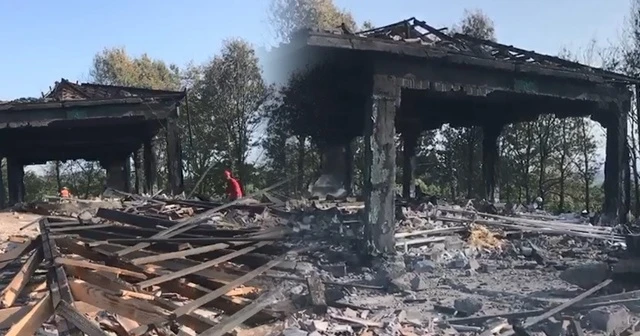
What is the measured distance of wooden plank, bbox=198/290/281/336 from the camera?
4.83 meters

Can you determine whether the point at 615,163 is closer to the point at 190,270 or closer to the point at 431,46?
the point at 431,46

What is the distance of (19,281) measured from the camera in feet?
20.4

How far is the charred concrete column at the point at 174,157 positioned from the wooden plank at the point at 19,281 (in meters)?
9.89

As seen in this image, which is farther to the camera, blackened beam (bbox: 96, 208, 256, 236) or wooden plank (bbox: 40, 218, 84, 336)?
blackened beam (bbox: 96, 208, 256, 236)

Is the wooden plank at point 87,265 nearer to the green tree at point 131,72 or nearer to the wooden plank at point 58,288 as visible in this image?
the wooden plank at point 58,288

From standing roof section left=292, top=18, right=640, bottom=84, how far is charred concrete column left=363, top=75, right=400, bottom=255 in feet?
1.97

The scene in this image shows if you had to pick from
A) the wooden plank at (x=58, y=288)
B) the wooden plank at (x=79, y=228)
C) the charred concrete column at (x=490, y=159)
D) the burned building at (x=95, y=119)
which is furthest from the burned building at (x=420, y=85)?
the wooden plank at (x=58, y=288)

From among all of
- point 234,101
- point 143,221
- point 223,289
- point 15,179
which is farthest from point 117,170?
point 223,289

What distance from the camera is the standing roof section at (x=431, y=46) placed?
9000 mm

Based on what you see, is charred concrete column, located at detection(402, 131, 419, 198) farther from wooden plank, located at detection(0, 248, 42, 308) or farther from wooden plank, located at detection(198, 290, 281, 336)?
wooden plank, located at detection(0, 248, 42, 308)

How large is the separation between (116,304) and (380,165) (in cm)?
571

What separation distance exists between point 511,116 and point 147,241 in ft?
37.8

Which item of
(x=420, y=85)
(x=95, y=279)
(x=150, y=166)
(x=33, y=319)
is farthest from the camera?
(x=150, y=166)

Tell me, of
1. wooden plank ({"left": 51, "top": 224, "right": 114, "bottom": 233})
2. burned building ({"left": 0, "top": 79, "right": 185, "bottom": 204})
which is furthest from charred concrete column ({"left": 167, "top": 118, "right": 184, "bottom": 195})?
wooden plank ({"left": 51, "top": 224, "right": 114, "bottom": 233})
